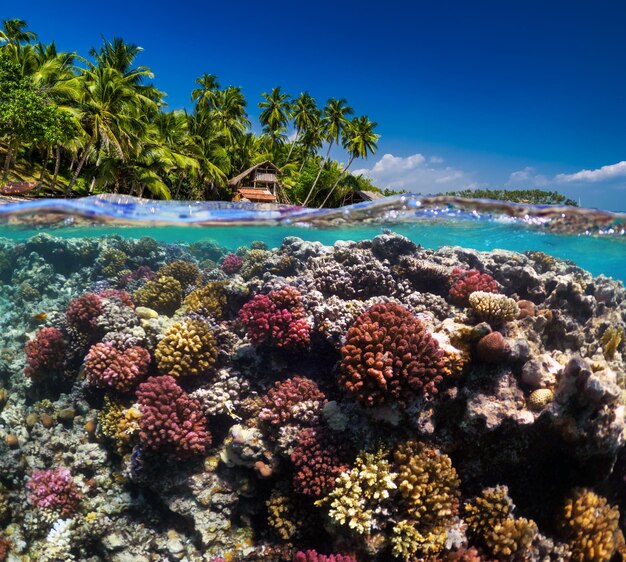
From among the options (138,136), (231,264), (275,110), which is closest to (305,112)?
(275,110)

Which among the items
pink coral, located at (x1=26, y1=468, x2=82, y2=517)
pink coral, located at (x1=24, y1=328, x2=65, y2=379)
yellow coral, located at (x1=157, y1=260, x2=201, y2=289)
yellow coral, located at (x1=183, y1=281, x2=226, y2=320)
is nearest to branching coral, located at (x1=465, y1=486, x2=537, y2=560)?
yellow coral, located at (x1=183, y1=281, x2=226, y2=320)

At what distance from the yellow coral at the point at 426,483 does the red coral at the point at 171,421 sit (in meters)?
3.16

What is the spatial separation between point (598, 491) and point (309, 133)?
40073mm

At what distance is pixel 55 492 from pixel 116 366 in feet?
7.70

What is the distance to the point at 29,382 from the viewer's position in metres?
8.37

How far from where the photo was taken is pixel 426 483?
5031 millimetres

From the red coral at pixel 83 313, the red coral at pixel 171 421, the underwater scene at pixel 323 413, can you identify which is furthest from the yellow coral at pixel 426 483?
the red coral at pixel 83 313

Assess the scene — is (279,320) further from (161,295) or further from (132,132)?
(132,132)

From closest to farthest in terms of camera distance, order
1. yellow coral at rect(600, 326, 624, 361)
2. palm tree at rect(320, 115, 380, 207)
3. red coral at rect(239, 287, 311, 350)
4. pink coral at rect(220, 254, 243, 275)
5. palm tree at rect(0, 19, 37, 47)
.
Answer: red coral at rect(239, 287, 311, 350)
yellow coral at rect(600, 326, 624, 361)
pink coral at rect(220, 254, 243, 275)
palm tree at rect(0, 19, 37, 47)
palm tree at rect(320, 115, 380, 207)

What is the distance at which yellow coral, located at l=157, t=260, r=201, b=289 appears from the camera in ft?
30.9

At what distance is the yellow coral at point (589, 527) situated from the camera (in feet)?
17.1

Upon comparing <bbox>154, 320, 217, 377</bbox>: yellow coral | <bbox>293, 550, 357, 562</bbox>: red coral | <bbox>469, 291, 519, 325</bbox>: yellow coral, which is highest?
<bbox>469, 291, 519, 325</bbox>: yellow coral

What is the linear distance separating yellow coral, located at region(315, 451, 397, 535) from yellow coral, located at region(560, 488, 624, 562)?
9.03 ft

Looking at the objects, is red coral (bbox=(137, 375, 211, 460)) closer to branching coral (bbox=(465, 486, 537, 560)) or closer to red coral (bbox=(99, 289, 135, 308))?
red coral (bbox=(99, 289, 135, 308))
